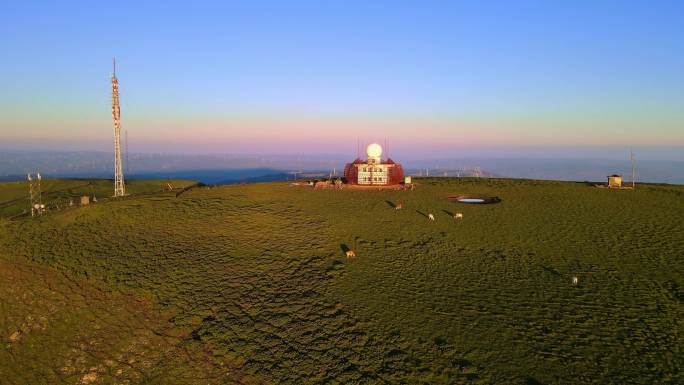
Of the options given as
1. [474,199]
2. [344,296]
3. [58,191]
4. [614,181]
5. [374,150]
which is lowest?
[344,296]

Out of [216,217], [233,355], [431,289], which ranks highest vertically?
[216,217]

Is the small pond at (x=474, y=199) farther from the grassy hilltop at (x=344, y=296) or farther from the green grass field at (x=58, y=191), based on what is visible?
the green grass field at (x=58, y=191)

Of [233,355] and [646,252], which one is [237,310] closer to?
[233,355]

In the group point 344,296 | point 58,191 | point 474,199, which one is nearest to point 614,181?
point 474,199

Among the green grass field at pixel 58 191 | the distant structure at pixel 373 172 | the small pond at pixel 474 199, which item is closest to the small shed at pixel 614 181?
the small pond at pixel 474 199

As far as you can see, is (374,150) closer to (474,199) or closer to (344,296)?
(474,199)

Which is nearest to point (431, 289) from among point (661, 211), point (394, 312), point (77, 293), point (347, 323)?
point (394, 312)
